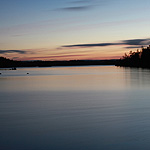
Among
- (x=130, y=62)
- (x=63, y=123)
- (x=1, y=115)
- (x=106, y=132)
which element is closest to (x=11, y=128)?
(x=63, y=123)

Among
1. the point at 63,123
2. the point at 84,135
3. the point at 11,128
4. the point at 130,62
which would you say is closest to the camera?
the point at 84,135

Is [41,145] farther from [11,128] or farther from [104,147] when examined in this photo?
[11,128]

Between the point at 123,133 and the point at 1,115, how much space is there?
23.5 feet

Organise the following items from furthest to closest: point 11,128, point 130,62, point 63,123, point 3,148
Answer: point 130,62 < point 63,123 < point 11,128 < point 3,148

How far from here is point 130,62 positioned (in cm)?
16125

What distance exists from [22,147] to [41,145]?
0.63 m

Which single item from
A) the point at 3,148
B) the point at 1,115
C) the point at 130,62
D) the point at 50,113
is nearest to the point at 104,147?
the point at 3,148

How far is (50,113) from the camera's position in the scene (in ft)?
48.0

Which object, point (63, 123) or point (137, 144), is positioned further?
point (63, 123)

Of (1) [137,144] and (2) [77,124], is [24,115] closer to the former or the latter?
(2) [77,124]

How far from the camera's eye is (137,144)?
28.5ft

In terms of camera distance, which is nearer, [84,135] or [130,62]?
[84,135]

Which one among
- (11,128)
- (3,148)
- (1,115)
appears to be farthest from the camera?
(1,115)

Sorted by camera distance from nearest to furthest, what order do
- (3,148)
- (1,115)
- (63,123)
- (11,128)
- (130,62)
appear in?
(3,148) < (11,128) < (63,123) < (1,115) < (130,62)
